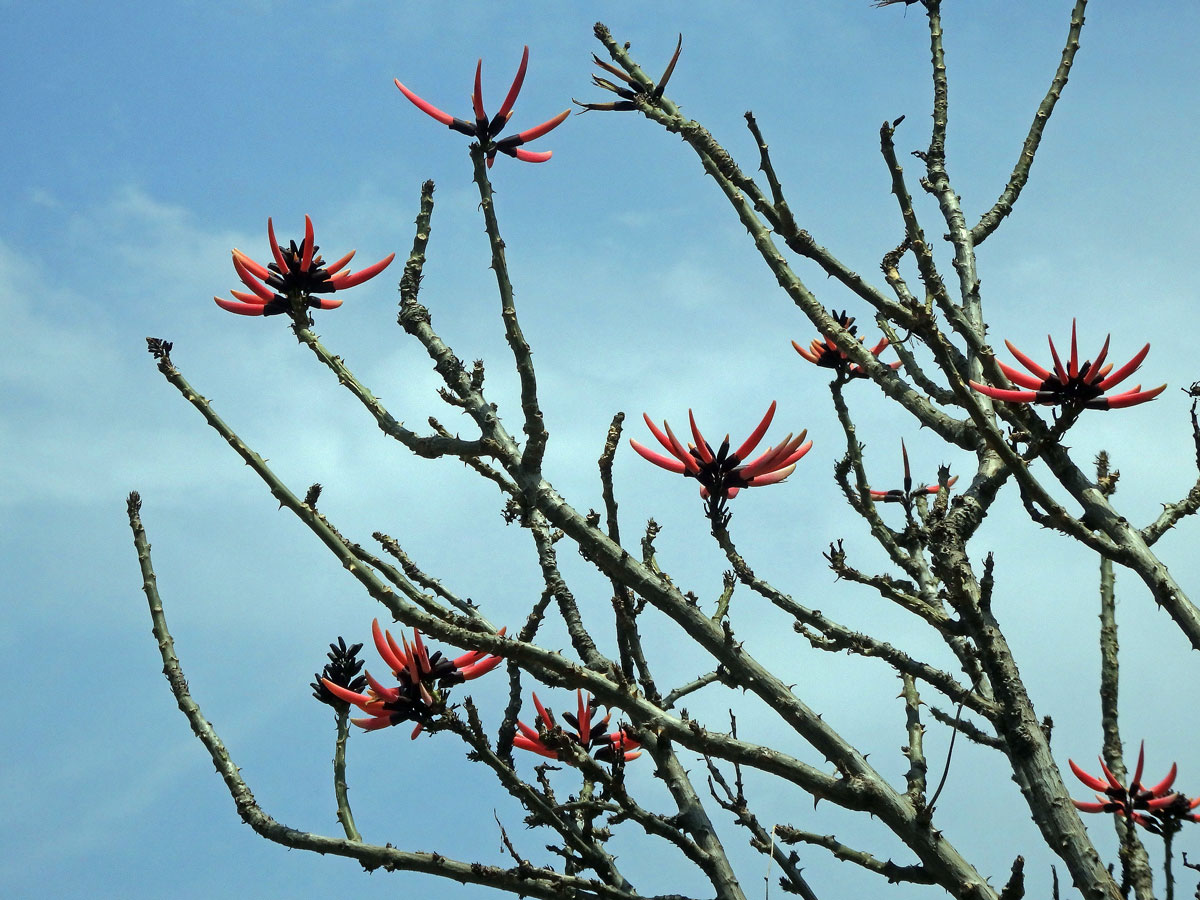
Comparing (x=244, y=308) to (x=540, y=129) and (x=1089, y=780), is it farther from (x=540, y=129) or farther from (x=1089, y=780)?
(x=1089, y=780)

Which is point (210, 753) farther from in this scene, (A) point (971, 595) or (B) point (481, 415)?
(A) point (971, 595)

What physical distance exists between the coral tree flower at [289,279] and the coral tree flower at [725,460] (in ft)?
4.00

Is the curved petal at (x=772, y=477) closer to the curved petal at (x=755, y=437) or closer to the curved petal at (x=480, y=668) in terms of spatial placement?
the curved petal at (x=755, y=437)

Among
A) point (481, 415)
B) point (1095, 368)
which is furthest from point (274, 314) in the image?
point (1095, 368)

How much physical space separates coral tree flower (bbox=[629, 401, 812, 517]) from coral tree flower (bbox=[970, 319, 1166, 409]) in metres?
0.61

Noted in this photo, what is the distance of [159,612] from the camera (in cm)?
395

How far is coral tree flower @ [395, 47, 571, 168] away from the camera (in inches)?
131

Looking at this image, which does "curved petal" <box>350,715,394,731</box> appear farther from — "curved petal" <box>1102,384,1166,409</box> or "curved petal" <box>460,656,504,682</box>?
"curved petal" <box>1102,384,1166,409</box>

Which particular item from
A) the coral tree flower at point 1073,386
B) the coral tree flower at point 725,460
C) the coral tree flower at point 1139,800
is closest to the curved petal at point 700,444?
the coral tree flower at point 725,460

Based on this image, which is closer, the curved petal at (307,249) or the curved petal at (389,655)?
the curved petal at (389,655)

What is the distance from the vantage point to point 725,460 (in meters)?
3.37

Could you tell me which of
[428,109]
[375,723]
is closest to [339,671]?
[375,723]

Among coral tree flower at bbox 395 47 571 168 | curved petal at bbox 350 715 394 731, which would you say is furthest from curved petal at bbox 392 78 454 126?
curved petal at bbox 350 715 394 731

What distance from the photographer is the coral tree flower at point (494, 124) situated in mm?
3330
